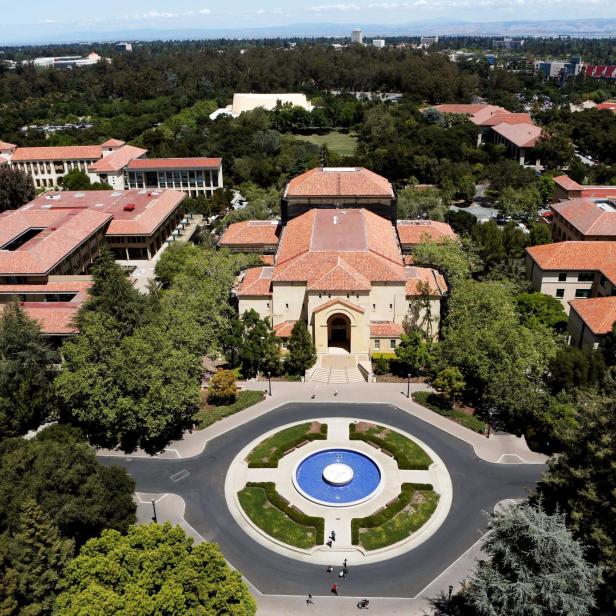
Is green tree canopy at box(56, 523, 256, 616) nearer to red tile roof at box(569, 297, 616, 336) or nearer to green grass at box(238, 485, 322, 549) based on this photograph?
green grass at box(238, 485, 322, 549)

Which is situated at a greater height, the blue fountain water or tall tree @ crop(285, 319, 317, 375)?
tall tree @ crop(285, 319, 317, 375)

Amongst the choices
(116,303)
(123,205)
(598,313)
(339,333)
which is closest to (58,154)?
(123,205)

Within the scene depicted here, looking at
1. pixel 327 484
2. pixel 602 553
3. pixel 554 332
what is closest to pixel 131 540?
pixel 327 484

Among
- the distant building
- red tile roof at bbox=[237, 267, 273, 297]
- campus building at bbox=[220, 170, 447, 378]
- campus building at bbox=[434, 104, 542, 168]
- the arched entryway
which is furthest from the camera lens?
the distant building

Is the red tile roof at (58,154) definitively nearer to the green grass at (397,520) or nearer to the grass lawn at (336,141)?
the grass lawn at (336,141)

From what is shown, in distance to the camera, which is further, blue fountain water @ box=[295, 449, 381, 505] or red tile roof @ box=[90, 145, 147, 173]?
red tile roof @ box=[90, 145, 147, 173]

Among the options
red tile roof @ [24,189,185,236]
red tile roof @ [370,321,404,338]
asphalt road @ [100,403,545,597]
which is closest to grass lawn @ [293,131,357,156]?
red tile roof @ [24,189,185,236]

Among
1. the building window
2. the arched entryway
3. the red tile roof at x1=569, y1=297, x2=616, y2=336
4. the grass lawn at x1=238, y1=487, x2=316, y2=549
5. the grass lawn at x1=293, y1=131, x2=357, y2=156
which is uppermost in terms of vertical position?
the red tile roof at x1=569, y1=297, x2=616, y2=336

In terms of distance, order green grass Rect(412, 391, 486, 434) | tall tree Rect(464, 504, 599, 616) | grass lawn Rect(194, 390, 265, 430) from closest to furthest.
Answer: tall tree Rect(464, 504, 599, 616)
green grass Rect(412, 391, 486, 434)
grass lawn Rect(194, 390, 265, 430)
